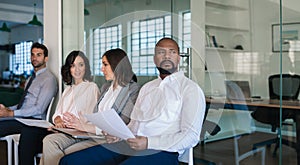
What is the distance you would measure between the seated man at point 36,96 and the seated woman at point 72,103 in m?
0.32

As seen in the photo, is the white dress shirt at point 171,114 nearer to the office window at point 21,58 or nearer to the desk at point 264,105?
the desk at point 264,105

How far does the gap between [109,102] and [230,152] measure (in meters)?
1.42

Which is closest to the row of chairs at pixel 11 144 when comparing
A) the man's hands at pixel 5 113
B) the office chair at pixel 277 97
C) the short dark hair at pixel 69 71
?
the man's hands at pixel 5 113

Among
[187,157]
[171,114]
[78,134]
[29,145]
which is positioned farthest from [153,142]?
[29,145]

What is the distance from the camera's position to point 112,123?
1.50 m

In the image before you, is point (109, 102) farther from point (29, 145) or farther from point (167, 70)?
point (29, 145)

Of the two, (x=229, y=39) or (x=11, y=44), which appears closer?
(x=229, y=39)

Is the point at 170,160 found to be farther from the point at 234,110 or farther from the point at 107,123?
the point at 234,110

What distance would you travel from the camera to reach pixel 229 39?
420 centimetres

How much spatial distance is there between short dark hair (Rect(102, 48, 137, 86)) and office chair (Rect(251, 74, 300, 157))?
45.8 inches

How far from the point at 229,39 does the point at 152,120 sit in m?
2.83

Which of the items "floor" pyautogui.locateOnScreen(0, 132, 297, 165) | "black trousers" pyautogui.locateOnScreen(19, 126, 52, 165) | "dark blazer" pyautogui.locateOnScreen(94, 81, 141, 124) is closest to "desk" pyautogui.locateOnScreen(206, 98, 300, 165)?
"floor" pyautogui.locateOnScreen(0, 132, 297, 165)

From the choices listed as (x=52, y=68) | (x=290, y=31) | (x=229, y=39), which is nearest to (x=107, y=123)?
(x=52, y=68)

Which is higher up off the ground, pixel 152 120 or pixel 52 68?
pixel 52 68
